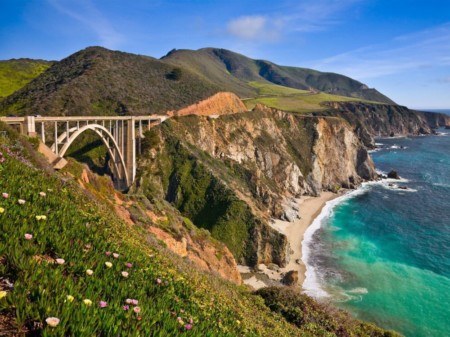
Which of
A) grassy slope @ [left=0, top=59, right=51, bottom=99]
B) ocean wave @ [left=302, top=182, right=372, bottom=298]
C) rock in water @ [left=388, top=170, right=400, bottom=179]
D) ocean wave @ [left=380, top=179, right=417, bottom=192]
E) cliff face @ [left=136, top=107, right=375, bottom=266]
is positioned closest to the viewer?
ocean wave @ [left=302, top=182, right=372, bottom=298]

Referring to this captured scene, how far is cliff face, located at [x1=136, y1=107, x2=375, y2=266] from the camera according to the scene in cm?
5388

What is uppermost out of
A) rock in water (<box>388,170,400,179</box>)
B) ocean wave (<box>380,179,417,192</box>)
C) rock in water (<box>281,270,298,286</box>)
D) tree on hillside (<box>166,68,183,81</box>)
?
tree on hillside (<box>166,68,183,81</box>)

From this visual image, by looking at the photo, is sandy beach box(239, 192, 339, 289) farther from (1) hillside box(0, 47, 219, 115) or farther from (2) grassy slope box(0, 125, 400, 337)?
(1) hillside box(0, 47, 219, 115)

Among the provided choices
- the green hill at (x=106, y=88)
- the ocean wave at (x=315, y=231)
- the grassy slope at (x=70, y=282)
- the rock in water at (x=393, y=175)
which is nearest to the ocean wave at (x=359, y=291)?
the ocean wave at (x=315, y=231)

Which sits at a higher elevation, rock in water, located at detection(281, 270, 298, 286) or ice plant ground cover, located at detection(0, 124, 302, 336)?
ice plant ground cover, located at detection(0, 124, 302, 336)

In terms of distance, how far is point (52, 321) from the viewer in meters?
3.69

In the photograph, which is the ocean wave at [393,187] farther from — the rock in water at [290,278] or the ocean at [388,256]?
the rock in water at [290,278]

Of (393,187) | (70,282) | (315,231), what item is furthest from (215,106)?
(70,282)

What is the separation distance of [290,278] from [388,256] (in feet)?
69.3

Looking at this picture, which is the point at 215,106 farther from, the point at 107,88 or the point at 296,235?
the point at 296,235

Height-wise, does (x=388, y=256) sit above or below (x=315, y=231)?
below

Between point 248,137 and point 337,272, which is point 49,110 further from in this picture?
point 337,272

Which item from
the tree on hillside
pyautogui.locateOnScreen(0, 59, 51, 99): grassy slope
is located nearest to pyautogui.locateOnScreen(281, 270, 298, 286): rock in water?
the tree on hillside

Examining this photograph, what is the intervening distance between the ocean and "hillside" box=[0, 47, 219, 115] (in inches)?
1916
